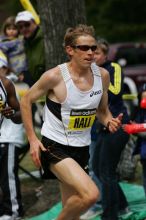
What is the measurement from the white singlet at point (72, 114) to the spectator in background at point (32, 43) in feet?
7.79

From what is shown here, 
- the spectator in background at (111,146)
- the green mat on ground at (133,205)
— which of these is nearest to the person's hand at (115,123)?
the spectator in background at (111,146)

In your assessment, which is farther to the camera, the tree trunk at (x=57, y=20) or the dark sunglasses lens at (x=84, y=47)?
the tree trunk at (x=57, y=20)

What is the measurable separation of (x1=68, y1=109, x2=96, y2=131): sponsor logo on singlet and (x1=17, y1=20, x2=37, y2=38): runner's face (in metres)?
2.77

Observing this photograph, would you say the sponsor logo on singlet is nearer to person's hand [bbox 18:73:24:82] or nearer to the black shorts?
the black shorts

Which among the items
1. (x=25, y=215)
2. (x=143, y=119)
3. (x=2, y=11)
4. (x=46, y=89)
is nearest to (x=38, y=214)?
(x=25, y=215)

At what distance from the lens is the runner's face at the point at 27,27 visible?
802 cm

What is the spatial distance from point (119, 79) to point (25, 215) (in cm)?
184

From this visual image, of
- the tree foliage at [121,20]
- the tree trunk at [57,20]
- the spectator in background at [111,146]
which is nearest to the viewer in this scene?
the spectator in background at [111,146]

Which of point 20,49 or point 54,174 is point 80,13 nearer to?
point 20,49

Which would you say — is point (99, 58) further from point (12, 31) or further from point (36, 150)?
point (12, 31)

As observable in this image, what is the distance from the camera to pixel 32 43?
8086 millimetres

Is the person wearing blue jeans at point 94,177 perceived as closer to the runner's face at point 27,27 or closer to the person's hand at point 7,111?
the person's hand at point 7,111

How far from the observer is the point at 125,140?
6520 mm

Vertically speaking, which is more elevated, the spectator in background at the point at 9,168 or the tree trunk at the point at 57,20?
the tree trunk at the point at 57,20
